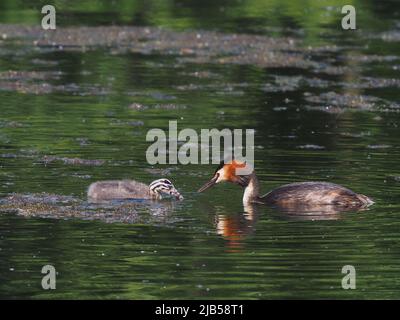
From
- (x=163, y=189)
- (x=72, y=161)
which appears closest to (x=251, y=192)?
(x=163, y=189)

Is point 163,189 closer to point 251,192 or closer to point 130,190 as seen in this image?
point 130,190

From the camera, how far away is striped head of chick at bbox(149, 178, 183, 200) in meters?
13.6

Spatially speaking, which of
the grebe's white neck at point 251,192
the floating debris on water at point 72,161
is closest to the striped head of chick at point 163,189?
the grebe's white neck at point 251,192

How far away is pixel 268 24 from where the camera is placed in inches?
1097

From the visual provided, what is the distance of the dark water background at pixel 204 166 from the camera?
428 inches

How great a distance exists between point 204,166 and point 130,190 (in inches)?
81.1

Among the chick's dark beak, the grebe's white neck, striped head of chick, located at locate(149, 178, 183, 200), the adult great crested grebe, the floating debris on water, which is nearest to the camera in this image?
the adult great crested grebe

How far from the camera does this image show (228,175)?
47.3 ft

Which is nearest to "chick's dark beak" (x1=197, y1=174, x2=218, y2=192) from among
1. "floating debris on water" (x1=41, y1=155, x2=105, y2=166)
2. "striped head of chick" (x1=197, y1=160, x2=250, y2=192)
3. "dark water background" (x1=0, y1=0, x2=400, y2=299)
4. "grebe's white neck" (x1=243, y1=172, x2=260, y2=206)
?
"striped head of chick" (x1=197, y1=160, x2=250, y2=192)

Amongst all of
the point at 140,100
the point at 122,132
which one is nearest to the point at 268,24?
the point at 140,100

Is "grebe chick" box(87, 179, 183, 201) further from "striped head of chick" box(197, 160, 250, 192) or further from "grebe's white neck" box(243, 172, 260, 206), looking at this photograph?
"grebe's white neck" box(243, 172, 260, 206)

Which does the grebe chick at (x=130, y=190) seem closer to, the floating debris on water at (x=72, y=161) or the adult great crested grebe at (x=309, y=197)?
the adult great crested grebe at (x=309, y=197)

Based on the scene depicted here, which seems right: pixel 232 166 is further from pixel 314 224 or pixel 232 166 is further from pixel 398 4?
pixel 398 4

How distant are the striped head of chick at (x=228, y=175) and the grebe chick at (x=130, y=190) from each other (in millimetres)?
595
